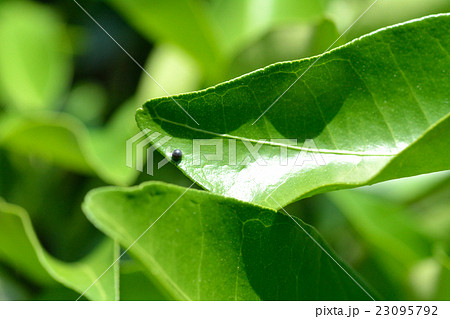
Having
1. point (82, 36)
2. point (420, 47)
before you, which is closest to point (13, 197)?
point (82, 36)

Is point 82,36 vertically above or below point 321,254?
above

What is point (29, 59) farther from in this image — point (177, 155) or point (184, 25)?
point (177, 155)

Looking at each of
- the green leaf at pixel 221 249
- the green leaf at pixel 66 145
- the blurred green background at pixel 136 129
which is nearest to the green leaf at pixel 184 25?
the blurred green background at pixel 136 129

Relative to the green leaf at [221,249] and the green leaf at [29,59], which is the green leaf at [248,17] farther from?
the green leaf at [221,249]

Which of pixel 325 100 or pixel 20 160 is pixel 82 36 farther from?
pixel 325 100

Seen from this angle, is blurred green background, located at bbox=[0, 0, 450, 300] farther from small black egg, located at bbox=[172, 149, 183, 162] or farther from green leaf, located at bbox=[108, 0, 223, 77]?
small black egg, located at bbox=[172, 149, 183, 162]

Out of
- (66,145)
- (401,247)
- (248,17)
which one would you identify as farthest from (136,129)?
(401,247)
